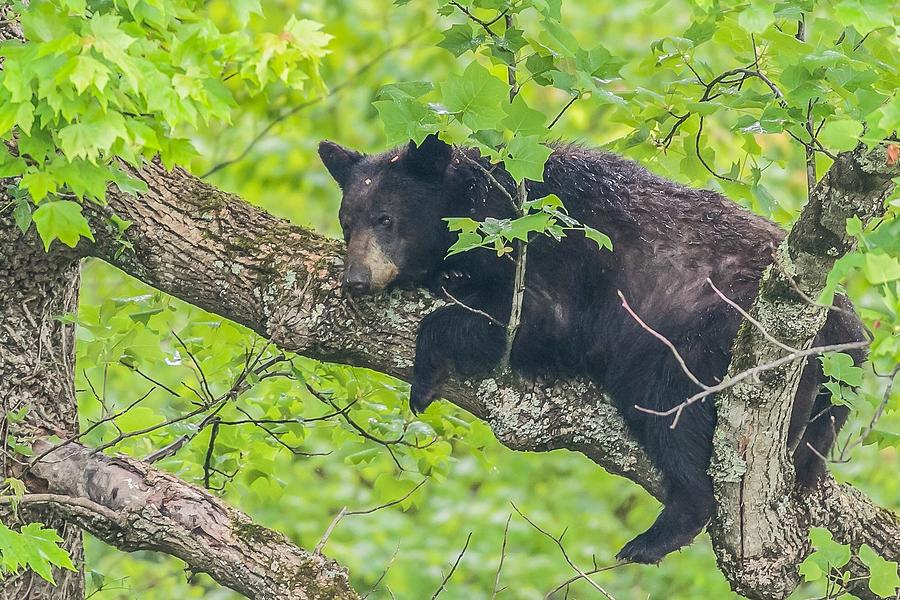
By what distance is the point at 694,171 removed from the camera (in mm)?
3916

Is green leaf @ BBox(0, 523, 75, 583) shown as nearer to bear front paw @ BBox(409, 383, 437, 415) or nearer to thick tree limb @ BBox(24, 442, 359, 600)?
thick tree limb @ BBox(24, 442, 359, 600)

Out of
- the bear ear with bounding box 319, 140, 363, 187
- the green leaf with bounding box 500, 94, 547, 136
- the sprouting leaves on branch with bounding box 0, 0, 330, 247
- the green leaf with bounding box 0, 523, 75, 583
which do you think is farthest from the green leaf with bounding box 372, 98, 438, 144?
the bear ear with bounding box 319, 140, 363, 187

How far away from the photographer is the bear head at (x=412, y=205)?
4262 mm

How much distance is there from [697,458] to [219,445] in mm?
1866

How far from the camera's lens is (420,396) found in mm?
3818

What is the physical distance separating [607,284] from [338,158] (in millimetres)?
1300

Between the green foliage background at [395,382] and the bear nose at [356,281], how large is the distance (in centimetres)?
46

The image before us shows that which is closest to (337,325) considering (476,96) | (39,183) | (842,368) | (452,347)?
(452,347)

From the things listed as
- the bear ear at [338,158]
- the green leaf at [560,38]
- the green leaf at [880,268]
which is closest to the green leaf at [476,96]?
the green leaf at [560,38]

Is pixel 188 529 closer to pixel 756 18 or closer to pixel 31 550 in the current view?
pixel 31 550

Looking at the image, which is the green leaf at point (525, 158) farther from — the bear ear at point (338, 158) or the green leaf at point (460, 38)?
the bear ear at point (338, 158)

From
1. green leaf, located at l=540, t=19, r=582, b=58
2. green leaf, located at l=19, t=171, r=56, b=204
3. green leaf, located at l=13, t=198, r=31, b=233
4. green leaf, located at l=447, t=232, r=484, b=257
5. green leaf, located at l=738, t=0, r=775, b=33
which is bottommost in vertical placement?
green leaf, located at l=13, t=198, r=31, b=233

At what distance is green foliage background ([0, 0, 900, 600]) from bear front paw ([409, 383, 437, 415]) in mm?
389

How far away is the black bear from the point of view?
370 cm
